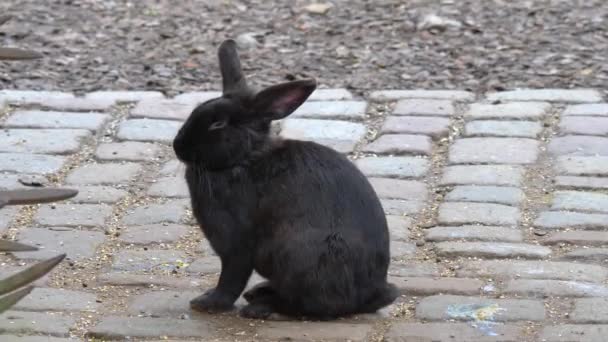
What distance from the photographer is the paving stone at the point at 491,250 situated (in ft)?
16.6

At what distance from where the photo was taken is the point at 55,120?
6.67 m

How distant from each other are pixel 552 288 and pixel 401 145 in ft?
5.69

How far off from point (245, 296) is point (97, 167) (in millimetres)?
1695

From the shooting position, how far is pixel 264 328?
14.4 feet

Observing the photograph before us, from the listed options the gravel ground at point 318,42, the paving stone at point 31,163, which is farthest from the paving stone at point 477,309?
the gravel ground at point 318,42

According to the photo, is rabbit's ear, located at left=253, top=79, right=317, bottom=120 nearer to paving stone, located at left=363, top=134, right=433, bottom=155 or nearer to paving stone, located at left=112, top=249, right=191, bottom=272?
paving stone, located at left=112, top=249, right=191, bottom=272

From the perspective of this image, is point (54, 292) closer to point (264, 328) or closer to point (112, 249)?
point (112, 249)

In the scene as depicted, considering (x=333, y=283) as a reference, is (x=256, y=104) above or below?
above

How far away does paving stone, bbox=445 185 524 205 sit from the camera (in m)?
5.66

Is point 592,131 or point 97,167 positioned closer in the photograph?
point 97,167

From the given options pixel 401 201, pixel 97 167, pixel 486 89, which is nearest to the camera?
pixel 401 201

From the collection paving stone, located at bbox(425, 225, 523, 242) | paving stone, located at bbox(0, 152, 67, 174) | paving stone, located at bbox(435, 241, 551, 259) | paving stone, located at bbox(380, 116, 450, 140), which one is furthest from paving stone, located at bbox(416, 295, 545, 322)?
paving stone, located at bbox(0, 152, 67, 174)

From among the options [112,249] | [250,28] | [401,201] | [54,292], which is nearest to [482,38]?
[250,28]

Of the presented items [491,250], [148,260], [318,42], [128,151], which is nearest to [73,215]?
[148,260]
